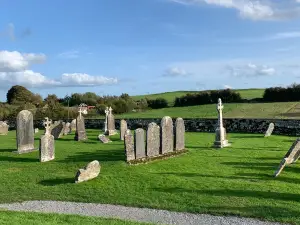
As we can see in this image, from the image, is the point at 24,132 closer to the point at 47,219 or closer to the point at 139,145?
the point at 139,145

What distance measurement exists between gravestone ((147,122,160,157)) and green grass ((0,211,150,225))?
24.8ft

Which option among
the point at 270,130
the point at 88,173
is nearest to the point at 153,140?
the point at 88,173

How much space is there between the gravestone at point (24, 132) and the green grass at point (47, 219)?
33.4ft

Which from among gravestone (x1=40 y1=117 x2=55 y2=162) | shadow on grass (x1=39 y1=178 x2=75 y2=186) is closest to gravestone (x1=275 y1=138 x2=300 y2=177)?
shadow on grass (x1=39 y1=178 x2=75 y2=186)

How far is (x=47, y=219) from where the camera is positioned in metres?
8.94

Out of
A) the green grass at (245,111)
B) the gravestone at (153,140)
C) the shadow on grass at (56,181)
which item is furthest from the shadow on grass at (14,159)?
the green grass at (245,111)

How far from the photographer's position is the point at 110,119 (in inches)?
1097

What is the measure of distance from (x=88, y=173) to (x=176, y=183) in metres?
2.78

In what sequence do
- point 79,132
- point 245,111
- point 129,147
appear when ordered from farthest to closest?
point 245,111 < point 79,132 < point 129,147

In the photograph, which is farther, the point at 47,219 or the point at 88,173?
the point at 88,173

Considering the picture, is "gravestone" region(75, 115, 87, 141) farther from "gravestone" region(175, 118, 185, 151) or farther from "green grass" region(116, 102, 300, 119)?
"green grass" region(116, 102, 300, 119)

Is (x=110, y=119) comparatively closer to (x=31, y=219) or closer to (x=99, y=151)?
(x=99, y=151)

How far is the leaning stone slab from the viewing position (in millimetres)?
12508

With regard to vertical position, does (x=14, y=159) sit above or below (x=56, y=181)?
above
